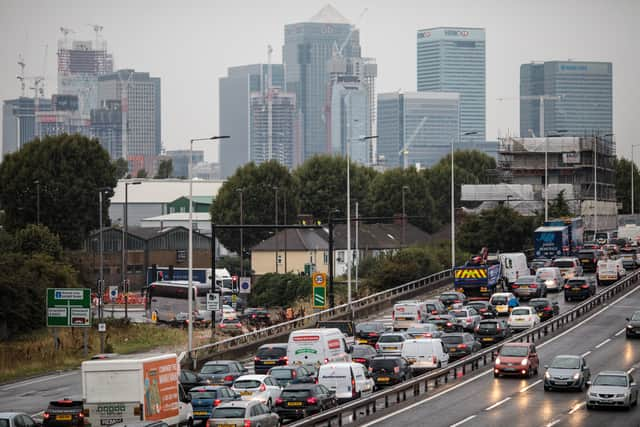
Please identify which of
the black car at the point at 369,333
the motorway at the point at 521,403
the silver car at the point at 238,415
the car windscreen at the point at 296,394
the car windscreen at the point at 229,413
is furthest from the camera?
the black car at the point at 369,333

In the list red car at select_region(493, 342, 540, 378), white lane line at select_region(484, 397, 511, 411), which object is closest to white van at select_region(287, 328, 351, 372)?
red car at select_region(493, 342, 540, 378)

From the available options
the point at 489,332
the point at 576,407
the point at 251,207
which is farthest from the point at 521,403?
the point at 251,207

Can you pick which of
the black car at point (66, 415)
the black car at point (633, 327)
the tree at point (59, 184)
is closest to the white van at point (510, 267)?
the black car at point (633, 327)

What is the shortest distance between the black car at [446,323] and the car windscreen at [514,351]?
13886 millimetres

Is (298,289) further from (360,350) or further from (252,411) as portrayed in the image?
(252,411)

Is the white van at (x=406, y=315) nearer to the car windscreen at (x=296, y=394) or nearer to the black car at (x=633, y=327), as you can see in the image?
the black car at (x=633, y=327)

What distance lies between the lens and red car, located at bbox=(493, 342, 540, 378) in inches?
1868

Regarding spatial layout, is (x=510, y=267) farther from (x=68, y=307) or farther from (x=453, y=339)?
(x=68, y=307)

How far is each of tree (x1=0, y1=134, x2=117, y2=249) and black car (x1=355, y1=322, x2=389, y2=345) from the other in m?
78.1

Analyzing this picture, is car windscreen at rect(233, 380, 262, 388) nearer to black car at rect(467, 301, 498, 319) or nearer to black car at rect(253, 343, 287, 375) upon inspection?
black car at rect(253, 343, 287, 375)

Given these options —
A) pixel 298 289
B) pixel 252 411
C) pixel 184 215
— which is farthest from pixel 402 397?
pixel 184 215

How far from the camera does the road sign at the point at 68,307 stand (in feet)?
187

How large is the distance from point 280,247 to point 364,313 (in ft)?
184

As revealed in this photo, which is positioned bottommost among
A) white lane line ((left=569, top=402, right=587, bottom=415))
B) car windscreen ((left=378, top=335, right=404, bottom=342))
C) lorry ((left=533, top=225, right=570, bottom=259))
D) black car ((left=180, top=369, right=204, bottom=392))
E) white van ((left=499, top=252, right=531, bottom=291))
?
white lane line ((left=569, top=402, right=587, bottom=415))
